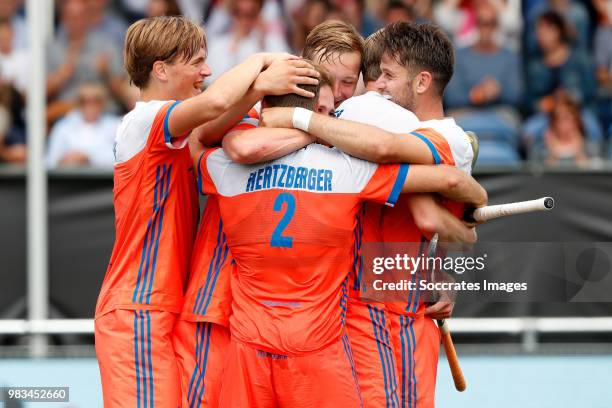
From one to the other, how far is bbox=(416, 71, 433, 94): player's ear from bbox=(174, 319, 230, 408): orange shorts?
129 centimetres

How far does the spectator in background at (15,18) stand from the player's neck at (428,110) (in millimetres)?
5553

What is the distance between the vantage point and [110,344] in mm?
4391

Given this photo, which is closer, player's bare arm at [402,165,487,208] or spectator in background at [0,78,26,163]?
player's bare arm at [402,165,487,208]

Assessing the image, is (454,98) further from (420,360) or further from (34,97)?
(420,360)

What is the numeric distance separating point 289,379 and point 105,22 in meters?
5.59

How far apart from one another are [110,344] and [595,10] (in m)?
6.37

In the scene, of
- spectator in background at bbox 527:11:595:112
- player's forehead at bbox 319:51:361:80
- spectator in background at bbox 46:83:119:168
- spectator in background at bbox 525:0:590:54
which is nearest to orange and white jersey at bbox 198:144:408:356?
player's forehead at bbox 319:51:361:80

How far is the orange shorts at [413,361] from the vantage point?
171 inches

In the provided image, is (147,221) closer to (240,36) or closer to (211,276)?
(211,276)

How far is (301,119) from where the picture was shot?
159 inches

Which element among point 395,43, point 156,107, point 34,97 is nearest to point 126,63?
point 156,107

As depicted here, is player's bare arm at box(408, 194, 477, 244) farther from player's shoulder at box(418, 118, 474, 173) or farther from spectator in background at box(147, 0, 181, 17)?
spectator in background at box(147, 0, 181, 17)

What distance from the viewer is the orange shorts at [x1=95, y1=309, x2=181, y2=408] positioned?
430 centimetres

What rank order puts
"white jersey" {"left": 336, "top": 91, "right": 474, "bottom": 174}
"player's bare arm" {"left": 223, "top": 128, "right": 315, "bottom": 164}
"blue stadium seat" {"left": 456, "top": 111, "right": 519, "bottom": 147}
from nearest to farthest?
"player's bare arm" {"left": 223, "top": 128, "right": 315, "bottom": 164}, "white jersey" {"left": 336, "top": 91, "right": 474, "bottom": 174}, "blue stadium seat" {"left": 456, "top": 111, "right": 519, "bottom": 147}
